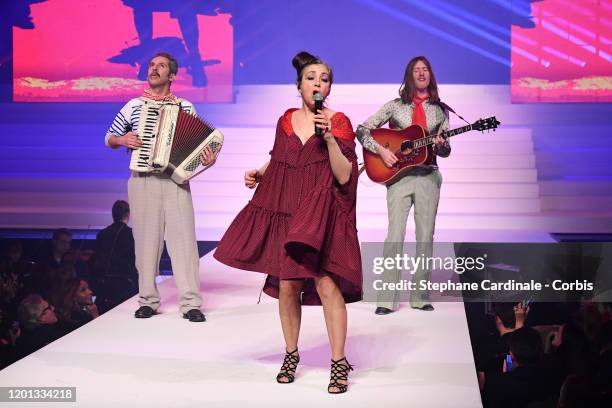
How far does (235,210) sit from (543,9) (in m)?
3.16

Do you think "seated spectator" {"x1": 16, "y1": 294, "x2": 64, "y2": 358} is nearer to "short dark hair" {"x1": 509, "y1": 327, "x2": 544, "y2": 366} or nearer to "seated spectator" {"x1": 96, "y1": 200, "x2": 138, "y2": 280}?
"seated spectator" {"x1": 96, "y1": 200, "x2": 138, "y2": 280}

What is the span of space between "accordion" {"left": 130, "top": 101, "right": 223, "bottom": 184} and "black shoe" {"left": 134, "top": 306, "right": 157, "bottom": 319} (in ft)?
2.60

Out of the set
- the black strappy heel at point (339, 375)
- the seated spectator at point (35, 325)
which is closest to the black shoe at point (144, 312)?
the seated spectator at point (35, 325)

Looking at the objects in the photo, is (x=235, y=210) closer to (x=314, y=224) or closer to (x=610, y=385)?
(x=314, y=224)

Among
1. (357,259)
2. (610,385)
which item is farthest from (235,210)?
(610,385)

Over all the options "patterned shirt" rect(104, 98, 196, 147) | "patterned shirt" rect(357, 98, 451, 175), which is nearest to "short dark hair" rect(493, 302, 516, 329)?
"patterned shirt" rect(357, 98, 451, 175)

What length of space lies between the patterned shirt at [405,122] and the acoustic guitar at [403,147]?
0.14ft

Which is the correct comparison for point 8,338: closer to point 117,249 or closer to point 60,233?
point 117,249

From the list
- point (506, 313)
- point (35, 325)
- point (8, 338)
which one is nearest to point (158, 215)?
point (35, 325)

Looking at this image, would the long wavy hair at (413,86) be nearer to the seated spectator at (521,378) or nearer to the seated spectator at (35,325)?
the seated spectator at (521,378)

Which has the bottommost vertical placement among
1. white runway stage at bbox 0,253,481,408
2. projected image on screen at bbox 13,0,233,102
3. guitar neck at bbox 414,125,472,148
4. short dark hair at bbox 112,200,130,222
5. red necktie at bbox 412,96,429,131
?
white runway stage at bbox 0,253,481,408

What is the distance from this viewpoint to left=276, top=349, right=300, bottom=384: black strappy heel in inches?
188

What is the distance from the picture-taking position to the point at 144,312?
628 centimetres

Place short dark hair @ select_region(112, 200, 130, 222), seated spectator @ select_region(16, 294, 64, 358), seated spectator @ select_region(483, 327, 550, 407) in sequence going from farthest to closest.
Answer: short dark hair @ select_region(112, 200, 130, 222), seated spectator @ select_region(16, 294, 64, 358), seated spectator @ select_region(483, 327, 550, 407)
